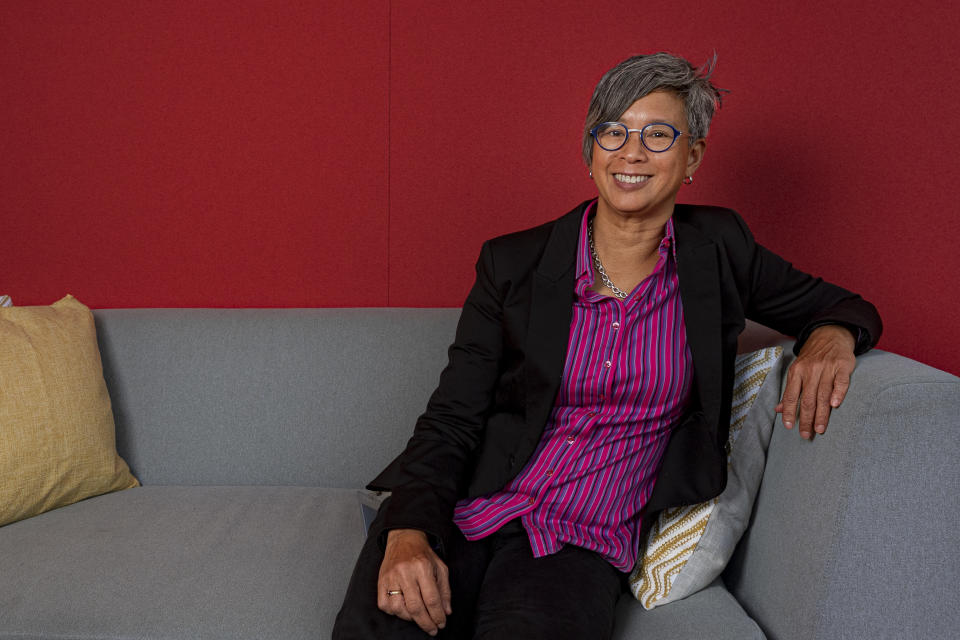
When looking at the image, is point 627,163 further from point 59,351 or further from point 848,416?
point 59,351

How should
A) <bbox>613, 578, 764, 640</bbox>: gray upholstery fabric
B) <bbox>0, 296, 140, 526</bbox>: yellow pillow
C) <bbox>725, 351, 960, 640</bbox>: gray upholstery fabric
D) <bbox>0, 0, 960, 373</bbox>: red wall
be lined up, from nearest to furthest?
1. <bbox>725, 351, 960, 640</bbox>: gray upholstery fabric
2. <bbox>613, 578, 764, 640</bbox>: gray upholstery fabric
3. <bbox>0, 296, 140, 526</bbox>: yellow pillow
4. <bbox>0, 0, 960, 373</bbox>: red wall

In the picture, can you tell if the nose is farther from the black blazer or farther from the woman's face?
the black blazer

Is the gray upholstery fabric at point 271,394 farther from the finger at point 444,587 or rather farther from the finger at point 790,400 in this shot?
the finger at point 790,400

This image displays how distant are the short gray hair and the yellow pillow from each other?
1305mm

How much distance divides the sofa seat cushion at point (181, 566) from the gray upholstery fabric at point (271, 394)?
12cm

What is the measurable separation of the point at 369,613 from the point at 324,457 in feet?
2.59

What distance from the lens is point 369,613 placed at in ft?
3.92

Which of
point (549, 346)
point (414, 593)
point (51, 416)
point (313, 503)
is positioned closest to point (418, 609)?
point (414, 593)

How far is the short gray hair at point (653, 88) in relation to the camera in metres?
1.45

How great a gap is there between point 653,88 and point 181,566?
1295 mm

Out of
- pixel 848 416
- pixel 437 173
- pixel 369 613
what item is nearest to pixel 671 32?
pixel 437 173

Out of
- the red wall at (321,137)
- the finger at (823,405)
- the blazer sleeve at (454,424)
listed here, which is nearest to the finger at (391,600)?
the blazer sleeve at (454,424)

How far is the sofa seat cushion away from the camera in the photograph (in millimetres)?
1296

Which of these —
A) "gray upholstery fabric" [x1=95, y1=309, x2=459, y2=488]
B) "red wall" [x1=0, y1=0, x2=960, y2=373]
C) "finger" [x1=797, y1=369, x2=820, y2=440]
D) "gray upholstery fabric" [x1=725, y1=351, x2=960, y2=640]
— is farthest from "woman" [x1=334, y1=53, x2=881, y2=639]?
"red wall" [x1=0, y1=0, x2=960, y2=373]
